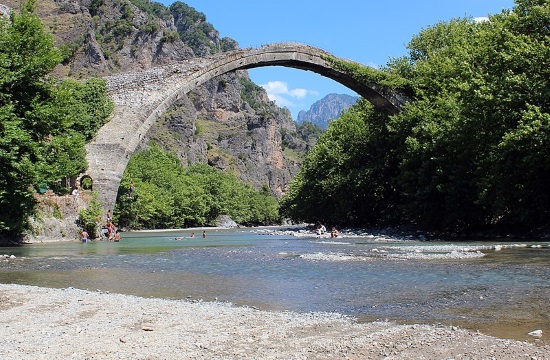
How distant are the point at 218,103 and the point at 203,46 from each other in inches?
1764

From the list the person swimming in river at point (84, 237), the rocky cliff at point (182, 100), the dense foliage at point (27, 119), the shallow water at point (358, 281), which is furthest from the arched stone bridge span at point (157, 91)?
the rocky cliff at point (182, 100)

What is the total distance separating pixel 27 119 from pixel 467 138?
612 inches

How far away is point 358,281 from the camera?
9258 mm

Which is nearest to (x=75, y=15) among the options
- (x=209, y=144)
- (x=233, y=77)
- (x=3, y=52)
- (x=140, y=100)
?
(x=209, y=144)

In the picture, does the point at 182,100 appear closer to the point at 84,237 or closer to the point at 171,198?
the point at 171,198

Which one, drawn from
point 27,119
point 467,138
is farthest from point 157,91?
point 467,138

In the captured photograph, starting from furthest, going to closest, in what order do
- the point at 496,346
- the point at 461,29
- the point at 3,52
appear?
1. the point at 461,29
2. the point at 3,52
3. the point at 496,346

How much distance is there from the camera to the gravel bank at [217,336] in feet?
15.1

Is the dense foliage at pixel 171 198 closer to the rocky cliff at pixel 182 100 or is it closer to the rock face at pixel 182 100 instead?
the rock face at pixel 182 100

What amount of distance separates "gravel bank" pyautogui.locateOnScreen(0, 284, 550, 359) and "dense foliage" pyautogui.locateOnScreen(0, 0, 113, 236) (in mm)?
12074

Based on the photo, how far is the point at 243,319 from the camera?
19.7ft

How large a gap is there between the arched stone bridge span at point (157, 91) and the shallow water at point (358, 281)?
12148 millimetres

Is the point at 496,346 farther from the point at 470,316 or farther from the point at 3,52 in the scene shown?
the point at 3,52

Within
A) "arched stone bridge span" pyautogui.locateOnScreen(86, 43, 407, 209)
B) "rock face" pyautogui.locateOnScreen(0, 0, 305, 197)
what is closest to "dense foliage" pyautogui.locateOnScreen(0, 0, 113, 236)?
"arched stone bridge span" pyautogui.locateOnScreen(86, 43, 407, 209)
